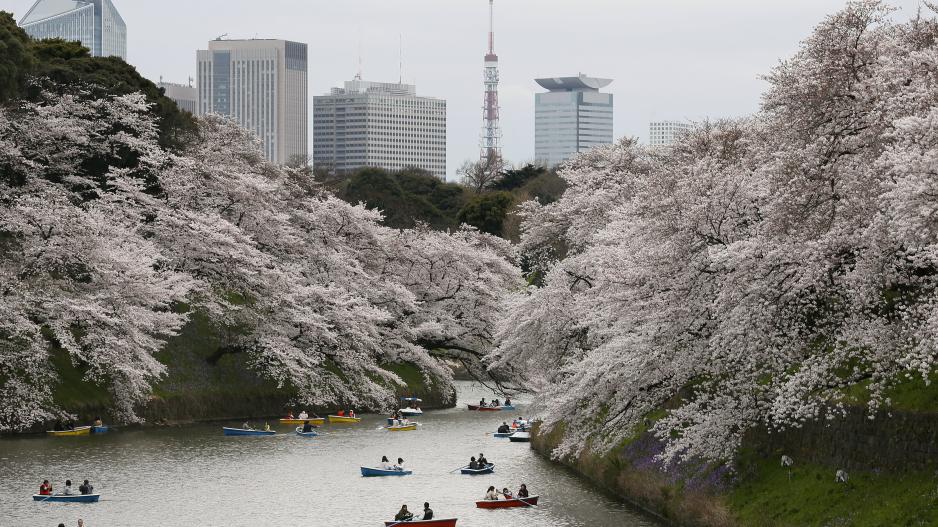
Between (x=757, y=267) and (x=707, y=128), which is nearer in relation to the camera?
(x=757, y=267)

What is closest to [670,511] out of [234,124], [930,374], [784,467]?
[784,467]

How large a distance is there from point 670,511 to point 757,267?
10.8 metres

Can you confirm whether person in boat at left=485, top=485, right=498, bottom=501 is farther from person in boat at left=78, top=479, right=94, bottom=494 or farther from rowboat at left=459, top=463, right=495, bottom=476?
person in boat at left=78, top=479, right=94, bottom=494

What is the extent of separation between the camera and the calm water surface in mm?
37375

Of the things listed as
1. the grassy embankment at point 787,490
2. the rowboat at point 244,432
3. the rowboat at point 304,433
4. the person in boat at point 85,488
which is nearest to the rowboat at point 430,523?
the grassy embankment at point 787,490

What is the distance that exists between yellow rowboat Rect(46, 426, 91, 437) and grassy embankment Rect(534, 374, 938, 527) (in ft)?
81.1

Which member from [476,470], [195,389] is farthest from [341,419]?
[476,470]

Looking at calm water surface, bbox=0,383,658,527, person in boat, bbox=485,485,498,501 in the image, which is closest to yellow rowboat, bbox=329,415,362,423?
calm water surface, bbox=0,383,658,527

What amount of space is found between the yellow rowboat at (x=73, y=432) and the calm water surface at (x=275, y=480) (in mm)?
784

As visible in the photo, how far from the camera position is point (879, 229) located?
76.2 feet

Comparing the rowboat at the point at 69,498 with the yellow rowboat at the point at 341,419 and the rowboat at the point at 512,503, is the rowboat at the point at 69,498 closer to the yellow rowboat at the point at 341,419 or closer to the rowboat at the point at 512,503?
the rowboat at the point at 512,503

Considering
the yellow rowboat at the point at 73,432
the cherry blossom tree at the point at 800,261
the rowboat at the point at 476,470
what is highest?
the cherry blossom tree at the point at 800,261

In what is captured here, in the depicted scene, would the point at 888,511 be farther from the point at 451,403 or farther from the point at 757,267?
the point at 451,403

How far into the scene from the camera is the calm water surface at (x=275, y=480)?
37.4 m
